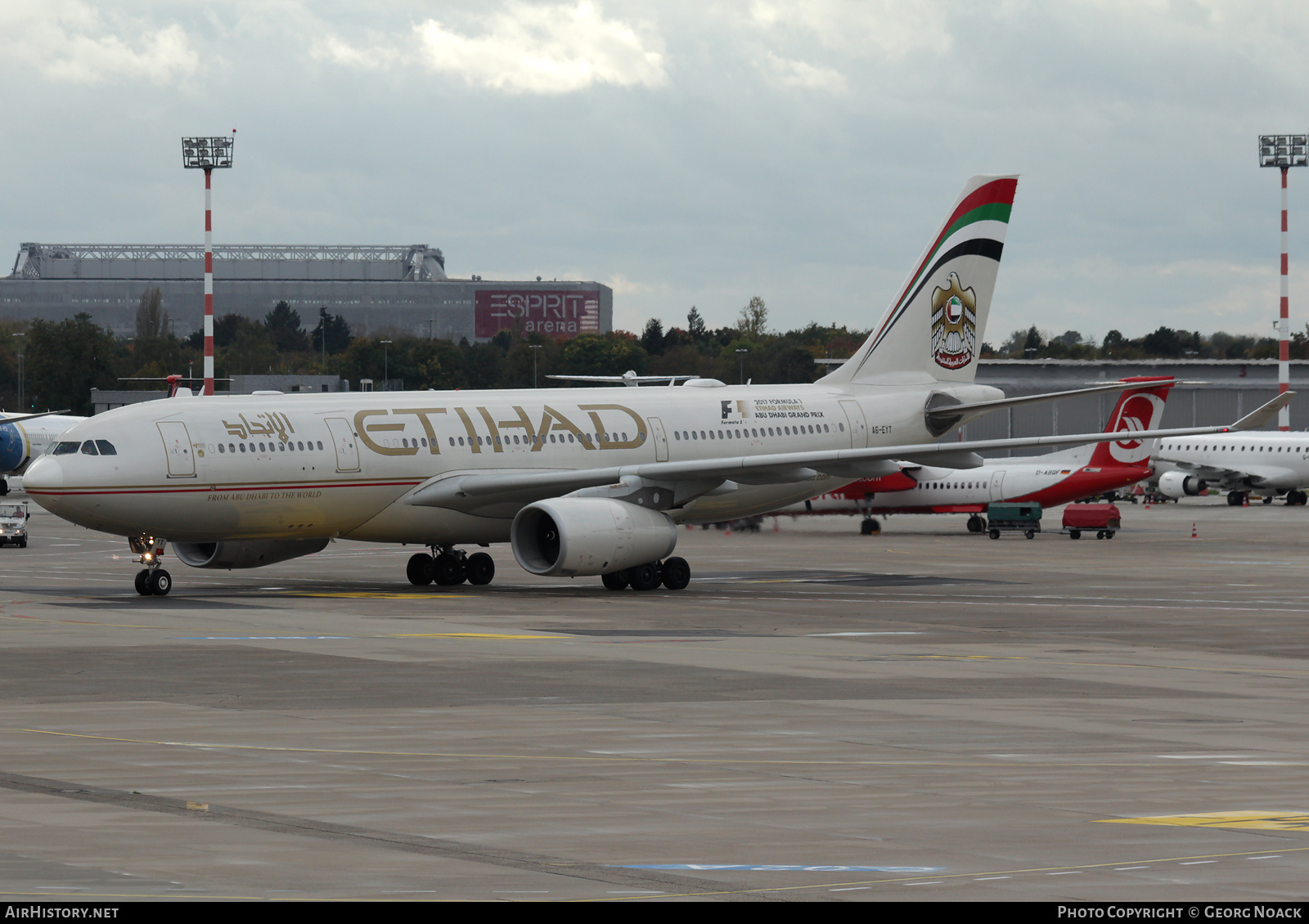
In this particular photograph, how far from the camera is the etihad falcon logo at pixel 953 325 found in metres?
45.8

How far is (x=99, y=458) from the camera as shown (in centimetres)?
3347

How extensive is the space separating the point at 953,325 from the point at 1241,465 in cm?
4953

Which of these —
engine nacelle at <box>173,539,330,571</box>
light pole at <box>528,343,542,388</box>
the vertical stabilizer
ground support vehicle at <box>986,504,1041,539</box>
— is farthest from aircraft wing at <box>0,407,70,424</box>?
light pole at <box>528,343,542,388</box>

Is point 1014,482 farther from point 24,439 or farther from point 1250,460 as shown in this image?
point 24,439

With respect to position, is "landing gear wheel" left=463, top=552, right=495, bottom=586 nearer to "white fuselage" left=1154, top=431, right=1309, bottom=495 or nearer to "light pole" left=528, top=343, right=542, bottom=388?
"white fuselage" left=1154, top=431, right=1309, bottom=495

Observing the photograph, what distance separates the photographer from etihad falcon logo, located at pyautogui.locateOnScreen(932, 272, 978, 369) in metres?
45.8

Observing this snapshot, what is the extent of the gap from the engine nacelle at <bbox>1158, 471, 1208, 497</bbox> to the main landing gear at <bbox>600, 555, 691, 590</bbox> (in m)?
59.4

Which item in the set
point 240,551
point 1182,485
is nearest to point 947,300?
point 240,551

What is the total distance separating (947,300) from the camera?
46.0 metres

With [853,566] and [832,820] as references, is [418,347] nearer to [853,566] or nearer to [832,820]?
[853,566]

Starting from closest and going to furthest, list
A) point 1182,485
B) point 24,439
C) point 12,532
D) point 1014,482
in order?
point 12,532, point 1014,482, point 24,439, point 1182,485
